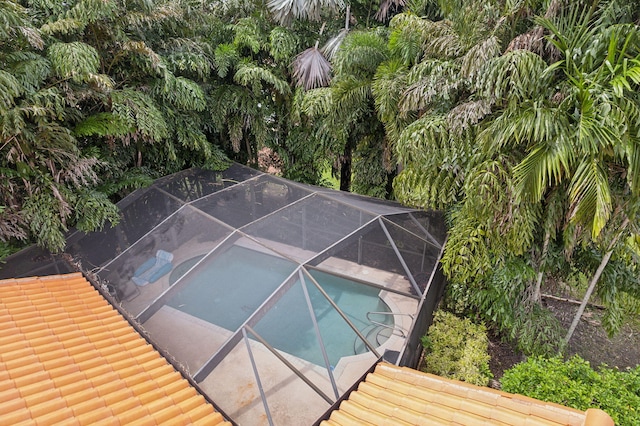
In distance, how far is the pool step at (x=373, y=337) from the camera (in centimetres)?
488

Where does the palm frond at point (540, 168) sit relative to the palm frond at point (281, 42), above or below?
below

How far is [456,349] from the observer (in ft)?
17.8

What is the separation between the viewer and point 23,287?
4.91 m

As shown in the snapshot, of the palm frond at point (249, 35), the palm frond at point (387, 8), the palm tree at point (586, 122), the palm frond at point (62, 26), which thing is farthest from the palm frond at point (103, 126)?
A: the palm frond at point (387, 8)

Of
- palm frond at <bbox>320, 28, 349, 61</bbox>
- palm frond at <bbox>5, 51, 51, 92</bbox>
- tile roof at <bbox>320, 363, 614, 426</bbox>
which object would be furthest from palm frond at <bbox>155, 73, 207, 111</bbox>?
tile roof at <bbox>320, 363, 614, 426</bbox>

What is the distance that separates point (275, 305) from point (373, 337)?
1.76m

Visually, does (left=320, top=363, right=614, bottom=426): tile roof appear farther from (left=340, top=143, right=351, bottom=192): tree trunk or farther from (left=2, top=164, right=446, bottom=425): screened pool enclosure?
(left=340, top=143, right=351, bottom=192): tree trunk

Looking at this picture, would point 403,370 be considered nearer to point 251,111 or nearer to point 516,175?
point 516,175

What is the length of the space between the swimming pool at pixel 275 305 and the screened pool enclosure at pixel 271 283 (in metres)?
0.02

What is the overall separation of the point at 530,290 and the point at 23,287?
7.80 metres

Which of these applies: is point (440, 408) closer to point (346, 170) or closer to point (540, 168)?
point (540, 168)

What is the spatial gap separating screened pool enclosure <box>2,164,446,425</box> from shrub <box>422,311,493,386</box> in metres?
0.28

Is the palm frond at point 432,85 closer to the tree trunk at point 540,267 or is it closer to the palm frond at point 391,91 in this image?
the palm frond at point 391,91

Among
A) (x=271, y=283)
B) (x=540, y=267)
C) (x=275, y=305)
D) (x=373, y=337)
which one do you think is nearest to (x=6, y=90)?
(x=271, y=283)
